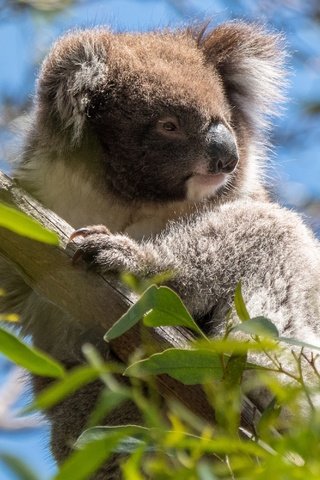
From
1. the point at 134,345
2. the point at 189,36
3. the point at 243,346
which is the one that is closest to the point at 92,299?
the point at 134,345

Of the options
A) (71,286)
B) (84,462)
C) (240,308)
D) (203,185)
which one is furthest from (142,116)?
(84,462)

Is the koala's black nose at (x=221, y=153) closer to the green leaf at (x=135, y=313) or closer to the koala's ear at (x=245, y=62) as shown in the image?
the koala's ear at (x=245, y=62)

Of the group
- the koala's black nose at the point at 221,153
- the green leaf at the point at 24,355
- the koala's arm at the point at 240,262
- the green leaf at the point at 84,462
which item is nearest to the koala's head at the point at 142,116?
the koala's black nose at the point at 221,153

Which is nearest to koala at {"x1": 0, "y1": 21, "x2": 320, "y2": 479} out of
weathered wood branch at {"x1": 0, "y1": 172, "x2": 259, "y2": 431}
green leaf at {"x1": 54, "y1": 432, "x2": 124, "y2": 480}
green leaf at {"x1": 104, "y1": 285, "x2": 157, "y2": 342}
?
weathered wood branch at {"x1": 0, "y1": 172, "x2": 259, "y2": 431}

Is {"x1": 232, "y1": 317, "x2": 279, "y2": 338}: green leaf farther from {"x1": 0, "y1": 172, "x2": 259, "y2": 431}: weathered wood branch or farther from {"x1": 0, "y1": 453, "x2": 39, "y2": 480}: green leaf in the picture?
{"x1": 0, "y1": 172, "x2": 259, "y2": 431}: weathered wood branch

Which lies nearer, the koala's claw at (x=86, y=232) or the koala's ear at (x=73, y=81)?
the koala's claw at (x=86, y=232)

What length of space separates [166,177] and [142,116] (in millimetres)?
248

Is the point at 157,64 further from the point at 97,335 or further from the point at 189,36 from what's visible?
the point at 97,335

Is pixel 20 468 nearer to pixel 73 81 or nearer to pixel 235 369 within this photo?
pixel 235 369

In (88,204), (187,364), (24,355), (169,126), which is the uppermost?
(24,355)

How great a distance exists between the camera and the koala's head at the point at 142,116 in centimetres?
288

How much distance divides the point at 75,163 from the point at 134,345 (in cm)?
115

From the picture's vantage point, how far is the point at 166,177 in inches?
115

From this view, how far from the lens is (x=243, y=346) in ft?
2.79
